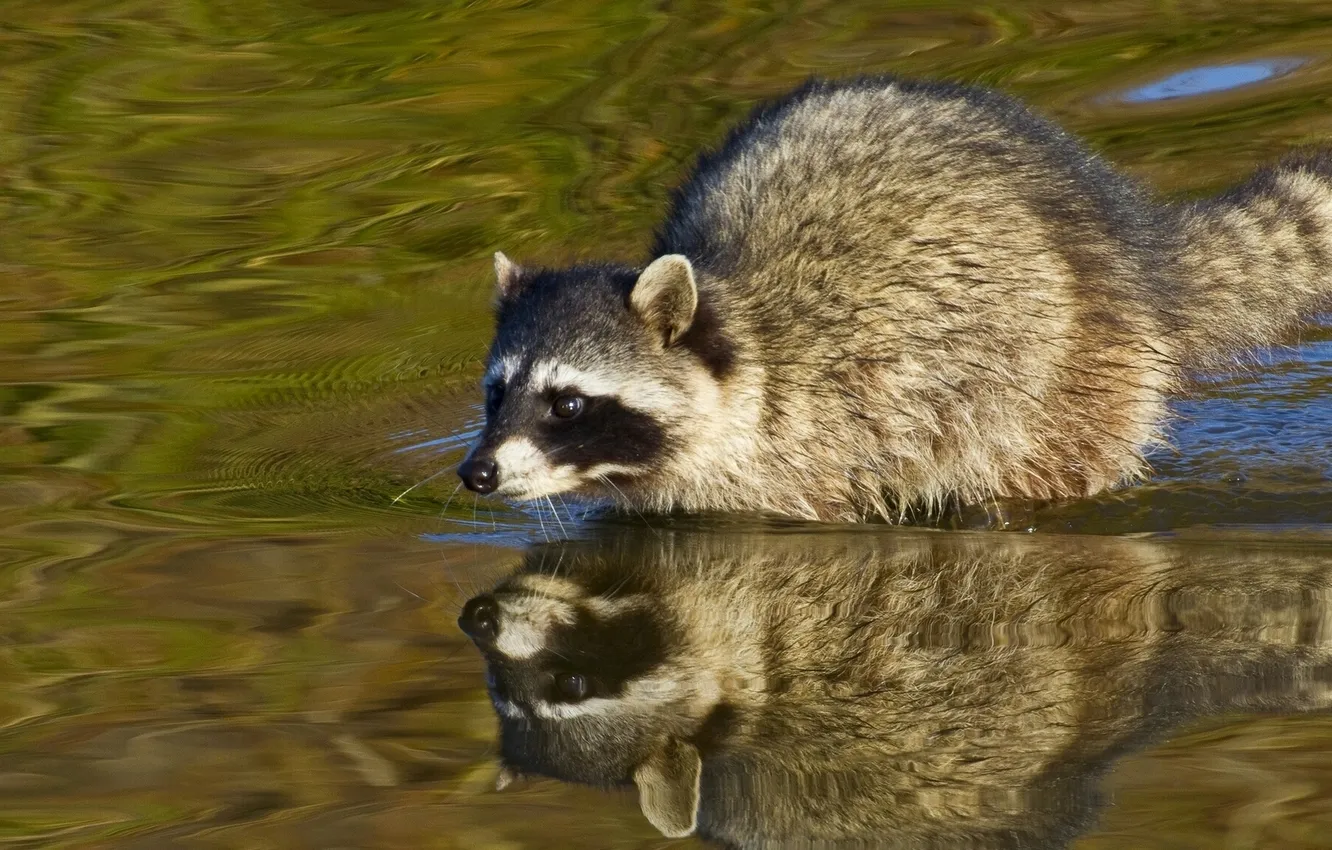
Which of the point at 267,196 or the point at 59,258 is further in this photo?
the point at 267,196

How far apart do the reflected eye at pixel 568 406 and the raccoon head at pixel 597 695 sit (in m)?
1.05

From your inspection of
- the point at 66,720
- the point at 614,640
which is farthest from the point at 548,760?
the point at 66,720

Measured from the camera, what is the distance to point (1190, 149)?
11008 millimetres

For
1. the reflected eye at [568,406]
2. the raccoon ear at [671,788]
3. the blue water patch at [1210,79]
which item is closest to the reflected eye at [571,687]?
the raccoon ear at [671,788]

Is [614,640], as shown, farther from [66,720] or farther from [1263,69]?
[1263,69]

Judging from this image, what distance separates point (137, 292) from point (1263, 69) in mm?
7483

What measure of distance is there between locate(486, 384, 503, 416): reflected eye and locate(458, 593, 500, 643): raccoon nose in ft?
3.99

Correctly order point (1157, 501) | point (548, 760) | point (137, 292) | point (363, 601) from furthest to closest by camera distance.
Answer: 1. point (137, 292)
2. point (1157, 501)
3. point (363, 601)
4. point (548, 760)

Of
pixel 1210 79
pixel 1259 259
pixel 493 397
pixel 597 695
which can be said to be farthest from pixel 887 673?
pixel 1210 79

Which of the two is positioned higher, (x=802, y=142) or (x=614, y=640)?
(x=802, y=142)

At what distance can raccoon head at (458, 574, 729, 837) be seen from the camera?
4305mm

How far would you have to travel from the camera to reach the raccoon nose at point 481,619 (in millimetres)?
5363

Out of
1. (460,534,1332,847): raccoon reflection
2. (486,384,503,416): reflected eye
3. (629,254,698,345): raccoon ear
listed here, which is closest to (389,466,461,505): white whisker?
(486,384,503,416): reflected eye

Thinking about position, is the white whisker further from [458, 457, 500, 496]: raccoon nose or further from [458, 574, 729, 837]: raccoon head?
[458, 574, 729, 837]: raccoon head
